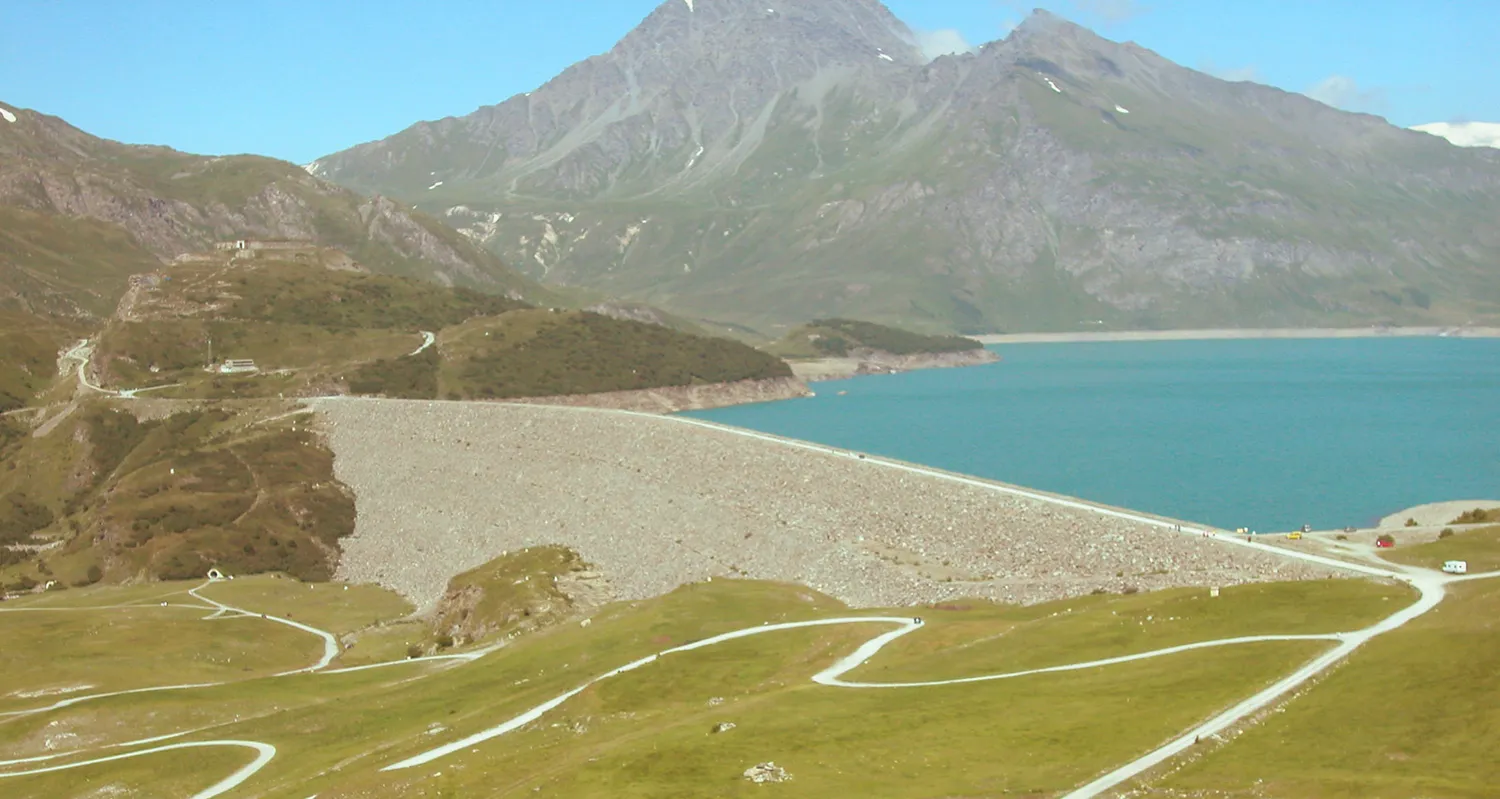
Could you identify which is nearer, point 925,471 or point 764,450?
point 925,471

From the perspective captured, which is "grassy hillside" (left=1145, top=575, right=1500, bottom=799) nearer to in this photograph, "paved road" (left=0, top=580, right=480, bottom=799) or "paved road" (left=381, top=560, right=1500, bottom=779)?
"paved road" (left=381, top=560, right=1500, bottom=779)

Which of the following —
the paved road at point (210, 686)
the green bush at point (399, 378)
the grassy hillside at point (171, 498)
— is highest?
the green bush at point (399, 378)

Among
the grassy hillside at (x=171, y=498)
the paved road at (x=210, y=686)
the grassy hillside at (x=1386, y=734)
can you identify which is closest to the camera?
the grassy hillside at (x=1386, y=734)

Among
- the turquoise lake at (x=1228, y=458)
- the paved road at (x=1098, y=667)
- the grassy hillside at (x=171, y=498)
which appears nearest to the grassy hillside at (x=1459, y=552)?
the paved road at (x=1098, y=667)

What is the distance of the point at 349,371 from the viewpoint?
173875 millimetres

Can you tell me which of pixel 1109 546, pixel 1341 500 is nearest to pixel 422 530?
pixel 1109 546

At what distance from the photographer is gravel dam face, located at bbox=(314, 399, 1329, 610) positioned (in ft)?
201

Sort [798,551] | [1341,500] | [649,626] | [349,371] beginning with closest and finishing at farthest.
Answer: [649,626]
[798,551]
[1341,500]
[349,371]

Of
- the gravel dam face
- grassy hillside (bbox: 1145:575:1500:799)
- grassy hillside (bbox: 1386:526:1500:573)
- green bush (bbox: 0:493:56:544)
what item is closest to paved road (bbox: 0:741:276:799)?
the gravel dam face

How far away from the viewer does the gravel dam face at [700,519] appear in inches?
2418

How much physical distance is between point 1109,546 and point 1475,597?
20234 mm

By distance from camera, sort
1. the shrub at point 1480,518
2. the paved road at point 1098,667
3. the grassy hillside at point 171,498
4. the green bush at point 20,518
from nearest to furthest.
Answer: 1. the paved road at point 1098,667
2. the shrub at point 1480,518
3. the grassy hillside at point 171,498
4. the green bush at point 20,518

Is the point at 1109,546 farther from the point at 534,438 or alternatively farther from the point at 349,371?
the point at 349,371

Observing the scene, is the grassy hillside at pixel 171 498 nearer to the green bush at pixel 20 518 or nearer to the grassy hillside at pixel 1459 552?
the green bush at pixel 20 518
